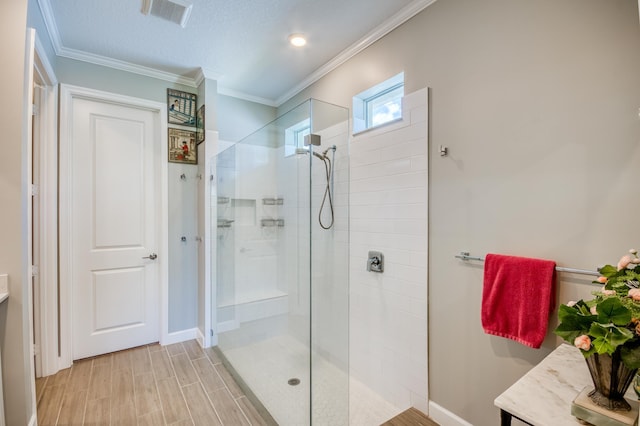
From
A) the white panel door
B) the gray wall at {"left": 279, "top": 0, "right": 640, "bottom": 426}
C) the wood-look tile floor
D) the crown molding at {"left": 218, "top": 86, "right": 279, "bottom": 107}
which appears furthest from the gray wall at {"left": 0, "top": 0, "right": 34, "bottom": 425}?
the gray wall at {"left": 279, "top": 0, "right": 640, "bottom": 426}

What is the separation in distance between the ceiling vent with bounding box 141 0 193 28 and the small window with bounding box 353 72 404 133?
136 centimetres

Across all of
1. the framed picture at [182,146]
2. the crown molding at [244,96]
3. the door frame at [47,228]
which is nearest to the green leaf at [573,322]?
the framed picture at [182,146]

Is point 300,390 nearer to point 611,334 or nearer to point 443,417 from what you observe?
point 443,417

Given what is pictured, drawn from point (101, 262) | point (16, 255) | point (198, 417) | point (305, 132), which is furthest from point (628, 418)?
point (101, 262)

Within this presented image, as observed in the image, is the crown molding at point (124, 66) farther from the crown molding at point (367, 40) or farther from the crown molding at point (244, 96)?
the crown molding at point (367, 40)

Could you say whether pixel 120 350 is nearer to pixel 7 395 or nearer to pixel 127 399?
pixel 127 399

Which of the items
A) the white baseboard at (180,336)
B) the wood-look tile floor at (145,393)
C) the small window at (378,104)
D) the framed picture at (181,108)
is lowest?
the wood-look tile floor at (145,393)

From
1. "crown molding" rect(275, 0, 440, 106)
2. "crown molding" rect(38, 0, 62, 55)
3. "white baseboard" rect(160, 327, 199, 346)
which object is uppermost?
"crown molding" rect(38, 0, 62, 55)

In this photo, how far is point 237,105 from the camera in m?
3.46

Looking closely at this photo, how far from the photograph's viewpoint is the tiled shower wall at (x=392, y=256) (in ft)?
6.35

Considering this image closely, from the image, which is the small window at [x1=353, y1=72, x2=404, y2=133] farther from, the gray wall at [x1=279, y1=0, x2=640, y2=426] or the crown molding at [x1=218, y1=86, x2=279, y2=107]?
the crown molding at [x1=218, y1=86, x2=279, y2=107]

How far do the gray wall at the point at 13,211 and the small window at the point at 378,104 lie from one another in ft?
6.86

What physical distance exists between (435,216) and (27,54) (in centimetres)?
253

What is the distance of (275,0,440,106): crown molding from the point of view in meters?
1.95
